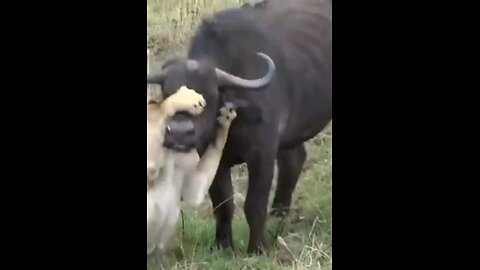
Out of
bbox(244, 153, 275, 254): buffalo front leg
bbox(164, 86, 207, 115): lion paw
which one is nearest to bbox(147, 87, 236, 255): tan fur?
bbox(164, 86, 207, 115): lion paw

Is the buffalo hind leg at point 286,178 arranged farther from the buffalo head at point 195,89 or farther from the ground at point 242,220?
the buffalo head at point 195,89

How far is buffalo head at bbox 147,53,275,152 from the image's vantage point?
2.11 metres

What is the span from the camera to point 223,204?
2.22m

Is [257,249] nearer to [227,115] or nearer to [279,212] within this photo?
[279,212]

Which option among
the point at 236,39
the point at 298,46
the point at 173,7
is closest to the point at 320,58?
the point at 298,46

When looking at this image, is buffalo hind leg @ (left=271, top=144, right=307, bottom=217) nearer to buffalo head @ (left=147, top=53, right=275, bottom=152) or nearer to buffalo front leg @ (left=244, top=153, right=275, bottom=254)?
buffalo front leg @ (left=244, top=153, right=275, bottom=254)

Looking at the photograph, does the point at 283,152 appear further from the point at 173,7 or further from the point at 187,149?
the point at 173,7

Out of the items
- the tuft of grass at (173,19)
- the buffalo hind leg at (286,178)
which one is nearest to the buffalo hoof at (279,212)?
the buffalo hind leg at (286,178)

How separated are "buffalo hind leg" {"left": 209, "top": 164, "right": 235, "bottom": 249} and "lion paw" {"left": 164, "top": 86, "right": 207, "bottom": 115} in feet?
0.56

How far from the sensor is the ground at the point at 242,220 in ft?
7.16

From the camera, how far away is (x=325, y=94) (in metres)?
2.31

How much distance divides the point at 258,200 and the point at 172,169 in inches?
9.3

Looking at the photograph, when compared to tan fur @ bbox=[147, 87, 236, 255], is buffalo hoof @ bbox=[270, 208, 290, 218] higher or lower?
lower
